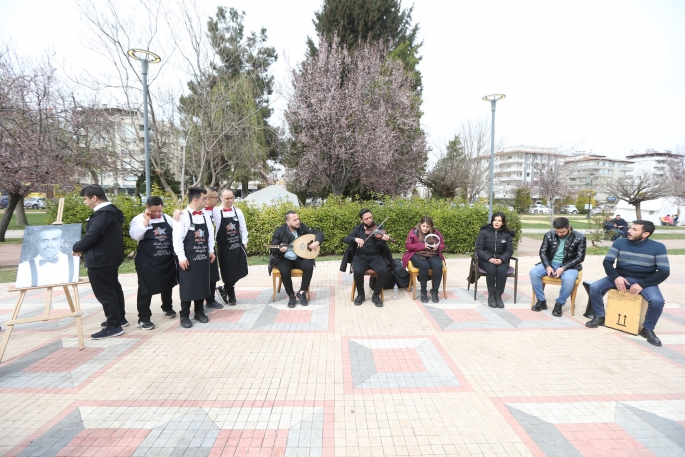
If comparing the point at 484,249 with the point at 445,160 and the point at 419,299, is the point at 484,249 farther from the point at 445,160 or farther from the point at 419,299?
the point at 445,160

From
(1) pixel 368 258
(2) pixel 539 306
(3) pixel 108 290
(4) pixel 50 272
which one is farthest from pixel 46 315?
(2) pixel 539 306

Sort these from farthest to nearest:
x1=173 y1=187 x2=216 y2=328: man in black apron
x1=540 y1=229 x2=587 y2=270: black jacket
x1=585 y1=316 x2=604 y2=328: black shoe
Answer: x1=540 y1=229 x2=587 y2=270: black jacket < x1=585 y1=316 x2=604 y2=328: black shoe < x1=173 y1=187 x2=216 y2=328: man in black apron

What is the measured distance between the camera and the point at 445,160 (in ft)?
86.8

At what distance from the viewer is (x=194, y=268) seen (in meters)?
4.62

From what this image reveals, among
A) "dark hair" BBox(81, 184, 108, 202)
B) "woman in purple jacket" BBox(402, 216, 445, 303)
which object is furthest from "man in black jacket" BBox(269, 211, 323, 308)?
"dark hair" BBox(81, 184, 108, 202)

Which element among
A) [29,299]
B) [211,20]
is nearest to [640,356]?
[29,299]

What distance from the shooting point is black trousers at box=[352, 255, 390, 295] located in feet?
18.6

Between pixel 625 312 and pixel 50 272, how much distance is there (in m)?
7.26

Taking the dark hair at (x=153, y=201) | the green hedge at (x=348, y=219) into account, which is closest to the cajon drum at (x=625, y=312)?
the green hedge at (x=348, y=219)

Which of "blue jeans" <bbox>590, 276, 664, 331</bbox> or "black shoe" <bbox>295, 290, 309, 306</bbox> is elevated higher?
"blue jeans" <bbox>590, 276, 664, 331</bbox>

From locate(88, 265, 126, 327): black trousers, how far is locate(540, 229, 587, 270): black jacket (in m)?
6.18

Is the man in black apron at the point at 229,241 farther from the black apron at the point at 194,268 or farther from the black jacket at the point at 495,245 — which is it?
the black jacket at the point at 495,245

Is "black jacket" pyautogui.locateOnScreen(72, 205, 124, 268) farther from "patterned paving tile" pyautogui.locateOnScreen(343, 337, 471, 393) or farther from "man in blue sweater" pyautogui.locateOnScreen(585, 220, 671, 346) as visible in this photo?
"man in blue sweater" pyautogui.locateOnScreen(585, 220, 671, 346)

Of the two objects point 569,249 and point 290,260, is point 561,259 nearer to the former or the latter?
point 569,249
